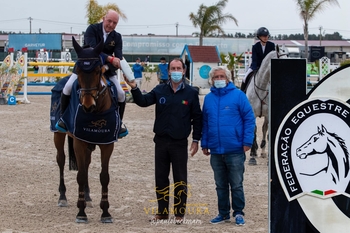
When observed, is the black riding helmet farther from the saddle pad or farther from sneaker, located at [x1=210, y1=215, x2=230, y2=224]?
sneaker, located at [x1=210, y1=215, x2=230, y2=224]

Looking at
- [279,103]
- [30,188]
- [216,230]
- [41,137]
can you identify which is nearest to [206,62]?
[41,137]

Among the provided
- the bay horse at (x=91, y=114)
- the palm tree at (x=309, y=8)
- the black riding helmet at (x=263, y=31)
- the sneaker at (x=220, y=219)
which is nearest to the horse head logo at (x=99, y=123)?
the bay horse at (x=91, y=114)

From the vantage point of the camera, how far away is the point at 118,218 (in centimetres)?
713

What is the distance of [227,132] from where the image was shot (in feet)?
21.4

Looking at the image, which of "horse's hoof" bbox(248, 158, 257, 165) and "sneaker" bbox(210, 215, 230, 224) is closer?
"sneaker" bbox(210, 215, 230, 224)

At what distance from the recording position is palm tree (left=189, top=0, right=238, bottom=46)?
46.9m

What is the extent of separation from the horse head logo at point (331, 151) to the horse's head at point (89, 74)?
2.80 m

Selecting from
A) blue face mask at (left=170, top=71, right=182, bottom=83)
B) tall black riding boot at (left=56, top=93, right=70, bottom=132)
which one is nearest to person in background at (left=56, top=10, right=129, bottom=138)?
tall black riding boot at (left=56, top=93, right=70, bottom=132)

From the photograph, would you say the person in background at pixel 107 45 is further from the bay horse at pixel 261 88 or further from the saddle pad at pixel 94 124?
the bay horse at pixel 261 88

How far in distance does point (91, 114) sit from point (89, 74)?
0.51 m

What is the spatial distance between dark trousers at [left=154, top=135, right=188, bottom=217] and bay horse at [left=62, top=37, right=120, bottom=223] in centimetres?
59

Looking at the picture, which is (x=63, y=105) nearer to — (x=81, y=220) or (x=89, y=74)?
(x=89, y=74)

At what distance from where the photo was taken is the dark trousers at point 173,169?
6.73m

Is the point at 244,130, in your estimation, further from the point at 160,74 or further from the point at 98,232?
the point at 160,74
